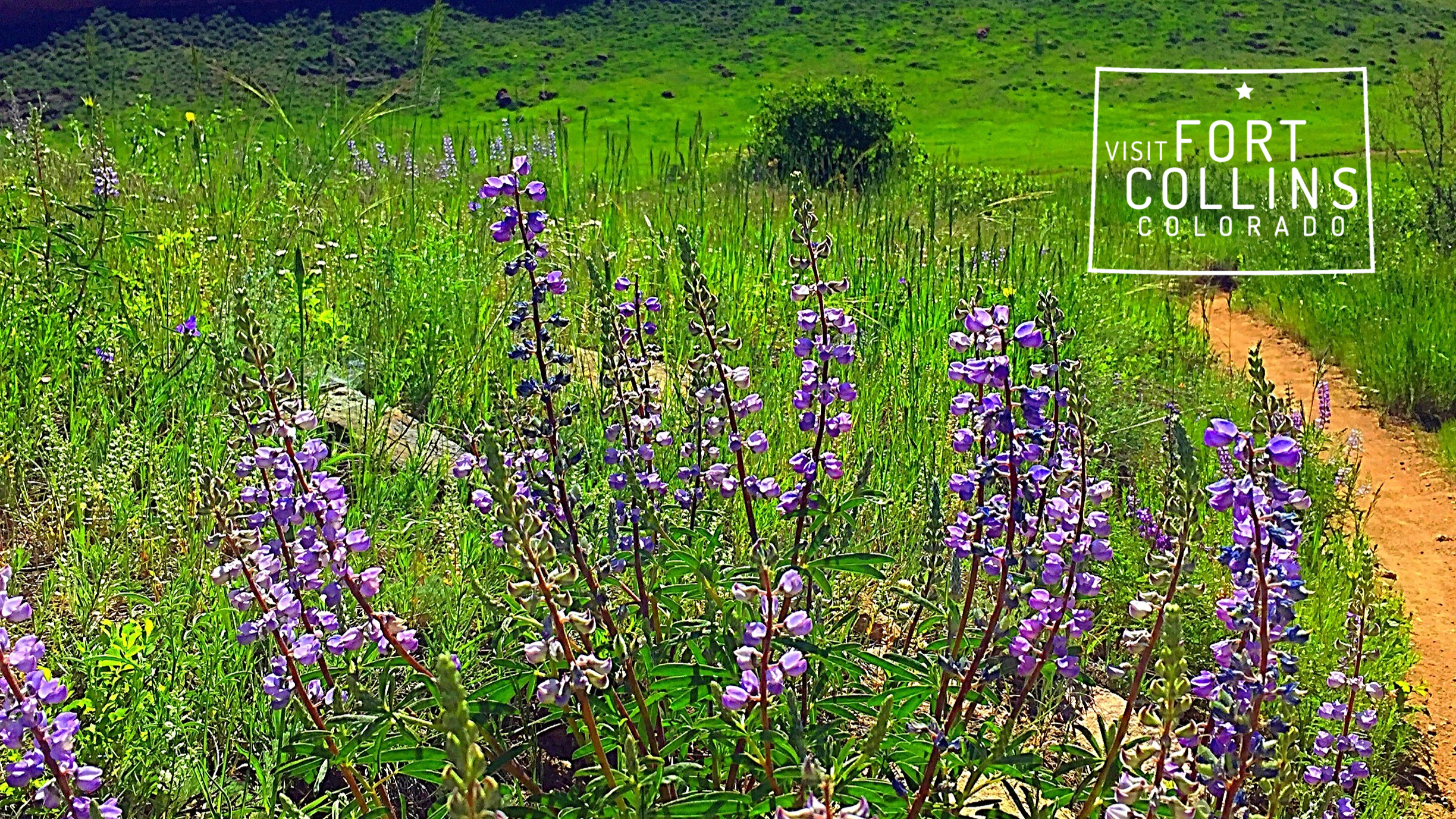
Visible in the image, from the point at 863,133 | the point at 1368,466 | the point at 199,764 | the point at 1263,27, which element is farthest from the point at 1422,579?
the point at 1263,27

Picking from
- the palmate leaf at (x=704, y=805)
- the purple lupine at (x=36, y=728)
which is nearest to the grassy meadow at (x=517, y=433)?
the palmate leaf at (x=704, y=805)

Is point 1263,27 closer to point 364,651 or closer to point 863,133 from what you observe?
point 863,133

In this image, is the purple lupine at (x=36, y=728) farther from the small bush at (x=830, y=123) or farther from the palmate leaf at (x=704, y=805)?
the small bush at (x=830, y=123)

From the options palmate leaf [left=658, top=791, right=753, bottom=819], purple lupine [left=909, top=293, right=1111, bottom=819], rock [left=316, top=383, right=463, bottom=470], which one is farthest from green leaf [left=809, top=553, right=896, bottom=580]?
rock [left=316, top=383, right=463, bottom=470]

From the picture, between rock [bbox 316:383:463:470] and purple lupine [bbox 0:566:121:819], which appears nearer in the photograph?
purple lupine [bbox 0:566:121:819]

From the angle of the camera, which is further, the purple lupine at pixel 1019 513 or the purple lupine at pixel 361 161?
the purple lupine at pixel 361 161

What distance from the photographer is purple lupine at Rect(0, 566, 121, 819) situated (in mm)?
1418

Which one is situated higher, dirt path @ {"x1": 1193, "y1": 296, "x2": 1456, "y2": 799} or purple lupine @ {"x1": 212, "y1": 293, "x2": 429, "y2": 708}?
purple lupine @ {"x1": 212, "y1": 293, "x2": 429, "y2": 708}

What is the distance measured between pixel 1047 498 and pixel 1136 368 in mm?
4298

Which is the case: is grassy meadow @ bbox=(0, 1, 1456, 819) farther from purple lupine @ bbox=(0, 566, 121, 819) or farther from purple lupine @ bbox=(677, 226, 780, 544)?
purple lupine @ bbox=(0, 566, 121, 819)

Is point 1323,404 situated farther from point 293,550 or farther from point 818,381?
point 293,550

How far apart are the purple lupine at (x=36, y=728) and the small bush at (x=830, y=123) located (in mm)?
11814

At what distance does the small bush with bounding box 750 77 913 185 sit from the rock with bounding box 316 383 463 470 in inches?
380

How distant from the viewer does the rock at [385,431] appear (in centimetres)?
338
